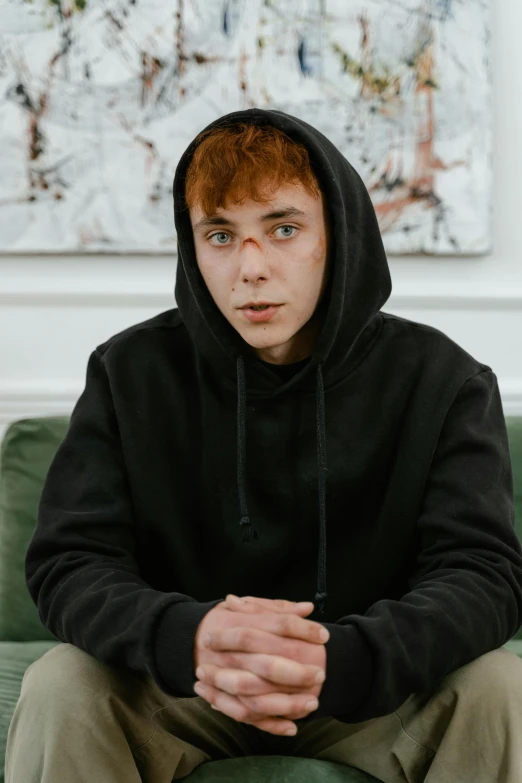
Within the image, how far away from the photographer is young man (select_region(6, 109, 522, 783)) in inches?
42.5

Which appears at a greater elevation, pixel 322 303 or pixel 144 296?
pixel 322 303

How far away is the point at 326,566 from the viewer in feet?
4.56

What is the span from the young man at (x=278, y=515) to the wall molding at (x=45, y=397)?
92 centimetres

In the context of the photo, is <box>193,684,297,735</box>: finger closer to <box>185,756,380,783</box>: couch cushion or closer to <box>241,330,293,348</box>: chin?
<box>185,756,380,783</box>: couch cushion

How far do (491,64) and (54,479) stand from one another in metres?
1.66

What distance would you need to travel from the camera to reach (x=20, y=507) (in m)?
1.73

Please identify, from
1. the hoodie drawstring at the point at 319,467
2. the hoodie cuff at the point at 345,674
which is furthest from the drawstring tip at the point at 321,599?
the hoodie cuff at the point at 345,674

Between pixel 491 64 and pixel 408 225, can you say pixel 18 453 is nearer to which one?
pixel 408 225

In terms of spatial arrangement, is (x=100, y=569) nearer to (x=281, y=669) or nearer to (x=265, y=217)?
(x=281, y=669)

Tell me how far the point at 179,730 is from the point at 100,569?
0.82 ft

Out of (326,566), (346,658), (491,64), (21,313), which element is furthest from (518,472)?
(21,313)

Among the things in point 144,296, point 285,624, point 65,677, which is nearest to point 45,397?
point 144,296

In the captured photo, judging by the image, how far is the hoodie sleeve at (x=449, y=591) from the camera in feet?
3.51

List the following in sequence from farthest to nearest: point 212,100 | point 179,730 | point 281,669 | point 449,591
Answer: point 212,100, point 179,730, point 449,591, point 281,669
